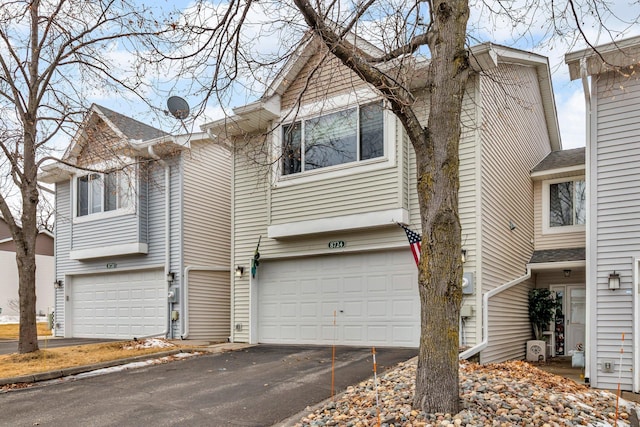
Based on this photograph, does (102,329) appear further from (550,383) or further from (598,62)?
(598,62)

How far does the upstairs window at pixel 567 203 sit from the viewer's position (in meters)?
11.9

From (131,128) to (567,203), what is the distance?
42.6 feet

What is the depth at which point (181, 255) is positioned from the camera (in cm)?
1359

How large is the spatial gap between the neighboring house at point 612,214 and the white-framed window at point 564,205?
351 cm

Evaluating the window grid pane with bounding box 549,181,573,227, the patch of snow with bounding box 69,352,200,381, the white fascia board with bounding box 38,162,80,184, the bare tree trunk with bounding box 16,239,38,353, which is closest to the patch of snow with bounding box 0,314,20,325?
the white fascia board with bounding box 38,162,80,184

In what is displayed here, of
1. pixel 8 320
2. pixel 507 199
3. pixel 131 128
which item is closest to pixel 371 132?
pixel 507 199

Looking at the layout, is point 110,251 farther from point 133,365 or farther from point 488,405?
point 488,405

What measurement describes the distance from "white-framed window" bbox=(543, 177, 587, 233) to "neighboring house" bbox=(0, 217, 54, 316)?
25.4 meters

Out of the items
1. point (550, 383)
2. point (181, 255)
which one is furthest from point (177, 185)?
point (550, 383)

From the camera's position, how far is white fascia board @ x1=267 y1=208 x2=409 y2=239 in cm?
990

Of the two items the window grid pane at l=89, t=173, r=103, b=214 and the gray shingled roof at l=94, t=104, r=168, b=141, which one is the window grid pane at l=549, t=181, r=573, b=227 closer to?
the gray shingled roof at l=94, t=104, r=168, b=141

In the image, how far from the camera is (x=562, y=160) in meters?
13.4

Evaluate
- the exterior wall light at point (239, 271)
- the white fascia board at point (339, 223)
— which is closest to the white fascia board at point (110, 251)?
the exterior wall light at point (239, 271)

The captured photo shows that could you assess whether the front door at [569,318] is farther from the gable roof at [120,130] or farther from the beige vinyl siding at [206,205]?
the gable roof at [120,130]
